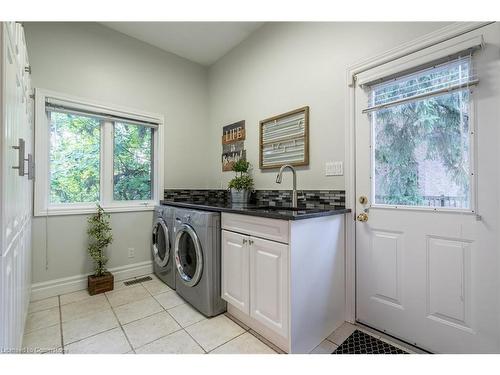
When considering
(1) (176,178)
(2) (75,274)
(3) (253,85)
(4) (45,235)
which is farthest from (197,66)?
(2) (75,274)

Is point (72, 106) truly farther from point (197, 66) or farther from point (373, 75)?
point (373, 75)

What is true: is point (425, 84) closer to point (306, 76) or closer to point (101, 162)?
point (306, 76)

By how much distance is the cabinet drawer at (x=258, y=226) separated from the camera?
4.61ft

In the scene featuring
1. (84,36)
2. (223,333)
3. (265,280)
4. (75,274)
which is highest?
(84,36)

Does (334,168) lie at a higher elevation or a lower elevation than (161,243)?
higher

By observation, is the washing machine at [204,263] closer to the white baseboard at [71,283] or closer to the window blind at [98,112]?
the white baseboard at [71,283]

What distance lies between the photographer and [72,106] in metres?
2.29

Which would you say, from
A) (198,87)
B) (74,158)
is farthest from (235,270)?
(198,87)

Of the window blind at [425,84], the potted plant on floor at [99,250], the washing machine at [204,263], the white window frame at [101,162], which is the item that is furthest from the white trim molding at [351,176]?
the potted plant on floor at [99,250]

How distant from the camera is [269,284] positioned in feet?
4.85

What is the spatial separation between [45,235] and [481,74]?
3461 mm

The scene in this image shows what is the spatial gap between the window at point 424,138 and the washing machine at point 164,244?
190cm

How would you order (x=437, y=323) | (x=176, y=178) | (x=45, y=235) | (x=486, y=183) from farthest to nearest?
1. (x=176, y=178)
2. (x=45, y=235)
3. (x=437, y=323)
4. (x=486, y=183)

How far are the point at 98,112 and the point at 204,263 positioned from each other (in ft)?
6.38
